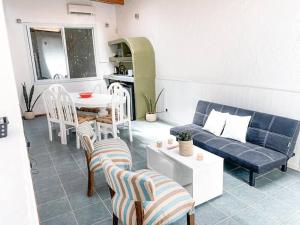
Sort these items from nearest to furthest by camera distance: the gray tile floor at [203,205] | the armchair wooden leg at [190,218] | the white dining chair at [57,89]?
the armchair wooden leg at [190,218]
the gray tile floor at [203,205]
the white dining chair at [57,89]

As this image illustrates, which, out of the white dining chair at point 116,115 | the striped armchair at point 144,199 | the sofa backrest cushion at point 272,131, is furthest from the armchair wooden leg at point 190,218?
the white dining chair at point 116,115

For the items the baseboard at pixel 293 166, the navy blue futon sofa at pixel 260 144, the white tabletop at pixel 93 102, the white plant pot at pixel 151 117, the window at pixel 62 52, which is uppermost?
the window at pixel 62 52

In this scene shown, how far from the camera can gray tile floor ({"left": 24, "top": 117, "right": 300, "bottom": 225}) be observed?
1.94 m

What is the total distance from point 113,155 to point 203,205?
936mm

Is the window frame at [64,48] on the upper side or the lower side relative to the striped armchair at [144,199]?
upper

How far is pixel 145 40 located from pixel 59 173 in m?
3.30

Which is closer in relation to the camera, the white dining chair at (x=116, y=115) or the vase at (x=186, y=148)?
the vase at (x=186, y=148)

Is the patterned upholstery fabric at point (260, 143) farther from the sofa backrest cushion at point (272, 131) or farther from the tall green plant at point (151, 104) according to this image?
the tall green plant at point (151, 104)

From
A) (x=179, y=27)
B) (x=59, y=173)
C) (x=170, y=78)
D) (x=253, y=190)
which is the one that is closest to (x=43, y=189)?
(x=59, y=173)

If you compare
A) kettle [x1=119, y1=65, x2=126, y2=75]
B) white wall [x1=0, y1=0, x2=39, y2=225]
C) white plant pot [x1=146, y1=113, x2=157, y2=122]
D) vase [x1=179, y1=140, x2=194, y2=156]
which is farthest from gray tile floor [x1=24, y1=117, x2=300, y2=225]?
kettle [x1=119, y1=65, x2=126, y2=75]

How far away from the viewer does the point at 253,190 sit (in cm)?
230

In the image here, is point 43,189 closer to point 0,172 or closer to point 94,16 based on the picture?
point 0,172

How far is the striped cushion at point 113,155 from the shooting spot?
7.11ft

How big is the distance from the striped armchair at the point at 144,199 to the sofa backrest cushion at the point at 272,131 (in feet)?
4.98
